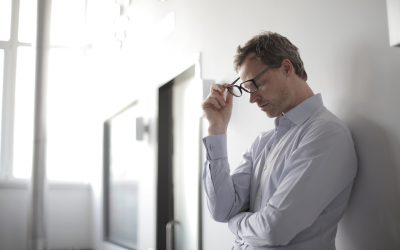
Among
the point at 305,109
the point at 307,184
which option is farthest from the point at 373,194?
the point at 305,109

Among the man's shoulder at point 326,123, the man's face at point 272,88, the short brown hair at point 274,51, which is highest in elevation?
the short brown hair at point 274,51

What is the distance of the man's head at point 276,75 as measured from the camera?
144 centimetres

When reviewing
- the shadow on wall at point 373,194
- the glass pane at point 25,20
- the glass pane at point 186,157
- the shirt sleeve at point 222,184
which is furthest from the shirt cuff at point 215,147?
the glass pane at point 25,20

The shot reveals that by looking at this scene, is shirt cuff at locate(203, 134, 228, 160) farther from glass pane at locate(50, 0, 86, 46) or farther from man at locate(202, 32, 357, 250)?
glass pane at locate(50, 0, 86, 46)

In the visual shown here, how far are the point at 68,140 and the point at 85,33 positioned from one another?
1421 millimetres

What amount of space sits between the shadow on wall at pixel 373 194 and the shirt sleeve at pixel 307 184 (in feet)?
0.16

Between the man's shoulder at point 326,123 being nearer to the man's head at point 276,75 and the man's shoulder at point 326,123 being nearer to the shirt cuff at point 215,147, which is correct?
the man's head at point 276,75

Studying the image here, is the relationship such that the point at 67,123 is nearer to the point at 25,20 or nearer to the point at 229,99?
the point at 25,20

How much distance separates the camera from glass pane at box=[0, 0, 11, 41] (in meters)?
5.59

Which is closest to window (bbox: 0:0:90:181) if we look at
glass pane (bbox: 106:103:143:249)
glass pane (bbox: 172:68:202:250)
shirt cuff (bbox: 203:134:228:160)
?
glass pane (bbox: 106:103:143:249)

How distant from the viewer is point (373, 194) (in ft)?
4.21

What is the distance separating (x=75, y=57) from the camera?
591 cm

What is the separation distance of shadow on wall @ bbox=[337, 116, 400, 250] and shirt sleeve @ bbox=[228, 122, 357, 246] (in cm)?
5

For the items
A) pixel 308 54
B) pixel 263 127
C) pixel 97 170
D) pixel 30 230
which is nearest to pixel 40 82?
pixel 30 230
